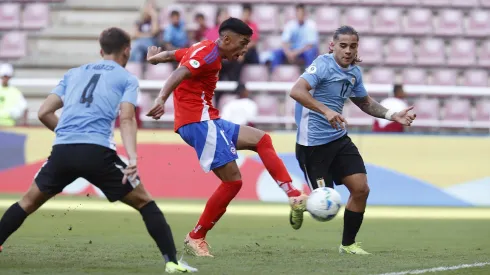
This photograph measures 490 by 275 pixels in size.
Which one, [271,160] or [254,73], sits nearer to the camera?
[271,160]

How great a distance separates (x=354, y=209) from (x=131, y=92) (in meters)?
3.00

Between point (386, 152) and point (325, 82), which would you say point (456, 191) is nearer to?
point (386, 152)

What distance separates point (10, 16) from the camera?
2438 cm

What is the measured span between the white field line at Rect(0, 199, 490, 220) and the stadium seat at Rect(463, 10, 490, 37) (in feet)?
23.7

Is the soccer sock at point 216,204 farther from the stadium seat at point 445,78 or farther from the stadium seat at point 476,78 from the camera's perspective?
the stadium seat at point 476,78

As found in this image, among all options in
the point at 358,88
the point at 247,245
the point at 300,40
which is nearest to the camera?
the point at 358,88

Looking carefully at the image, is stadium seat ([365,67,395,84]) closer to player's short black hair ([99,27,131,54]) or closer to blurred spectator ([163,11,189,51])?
blurred spectator ([163,11,189,51])

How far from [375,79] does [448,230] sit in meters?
8.81

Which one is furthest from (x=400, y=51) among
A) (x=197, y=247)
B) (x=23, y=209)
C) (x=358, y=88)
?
(x=23, y=209)

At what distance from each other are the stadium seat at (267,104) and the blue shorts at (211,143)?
995 cm

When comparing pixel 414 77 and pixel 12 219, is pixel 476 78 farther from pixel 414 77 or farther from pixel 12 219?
pixel 12 219

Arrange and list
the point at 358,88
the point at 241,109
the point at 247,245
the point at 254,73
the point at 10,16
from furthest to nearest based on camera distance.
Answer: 1. the point at 10,16
2. the point at 254,73
3. the point at 241,109
4. the point at 247,245
5. the point at 358,88

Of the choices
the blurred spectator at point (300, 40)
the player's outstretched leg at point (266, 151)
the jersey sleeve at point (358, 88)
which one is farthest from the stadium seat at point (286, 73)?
the player's outstretched leg at point (266, 151)

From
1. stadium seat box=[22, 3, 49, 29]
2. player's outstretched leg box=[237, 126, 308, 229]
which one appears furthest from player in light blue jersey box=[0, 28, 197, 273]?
stadium seat box=[22, 3, 49, 29]
